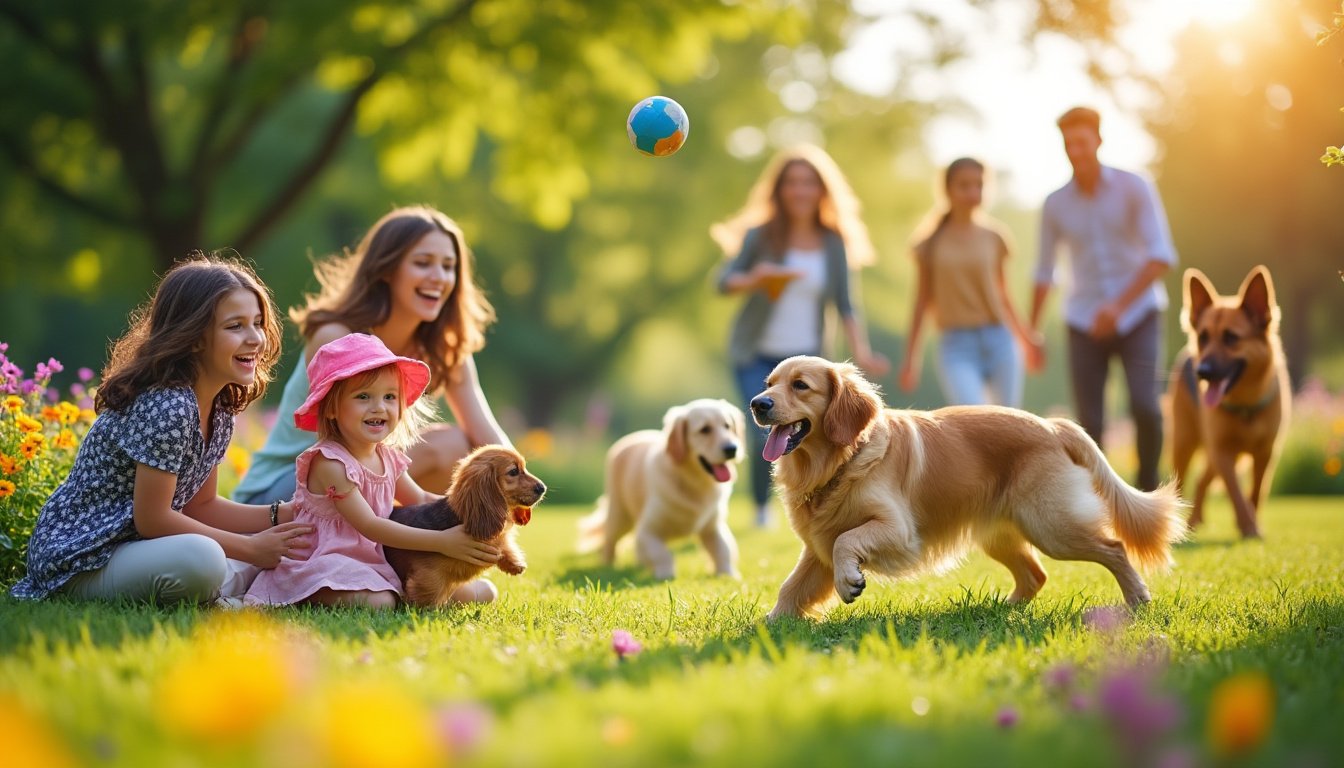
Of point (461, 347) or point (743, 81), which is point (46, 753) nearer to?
point (461, 347)

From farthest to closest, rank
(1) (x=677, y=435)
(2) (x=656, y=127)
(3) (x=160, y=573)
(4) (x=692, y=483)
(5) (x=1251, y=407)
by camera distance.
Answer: (5) (x=1251, y=407), (4) (x=692, y=483), (1) (x=677, y=435), (2) (x=656, y=127), (3) (x=160, y=573)

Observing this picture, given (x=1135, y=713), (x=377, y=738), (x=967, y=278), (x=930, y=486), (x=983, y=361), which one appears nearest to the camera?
(x=377, y=738)

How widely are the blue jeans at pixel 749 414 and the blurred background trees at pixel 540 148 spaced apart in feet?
14.2

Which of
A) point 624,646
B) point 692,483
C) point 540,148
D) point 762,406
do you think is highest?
point 540,148

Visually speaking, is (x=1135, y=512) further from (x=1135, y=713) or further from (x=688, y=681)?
(x=1135, y=713)

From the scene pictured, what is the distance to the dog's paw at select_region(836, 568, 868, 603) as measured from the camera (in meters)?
4.01

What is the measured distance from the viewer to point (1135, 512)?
462 centimetres

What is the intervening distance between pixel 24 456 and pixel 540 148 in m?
10.7

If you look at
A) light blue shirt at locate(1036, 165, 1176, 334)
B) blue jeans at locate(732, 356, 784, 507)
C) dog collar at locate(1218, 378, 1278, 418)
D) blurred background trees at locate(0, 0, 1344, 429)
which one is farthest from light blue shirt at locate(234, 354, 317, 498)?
blurred background trees at locate(0, 0, 1344, 429)

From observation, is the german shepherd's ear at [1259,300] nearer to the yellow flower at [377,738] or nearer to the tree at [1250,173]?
the yellow flower at [377,738]

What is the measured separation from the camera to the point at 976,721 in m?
2.43

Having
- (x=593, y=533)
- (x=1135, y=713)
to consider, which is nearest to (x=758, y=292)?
(x=593, y=533)

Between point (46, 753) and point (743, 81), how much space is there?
2657 cm

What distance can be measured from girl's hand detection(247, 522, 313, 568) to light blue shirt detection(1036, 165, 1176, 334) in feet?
18.1
